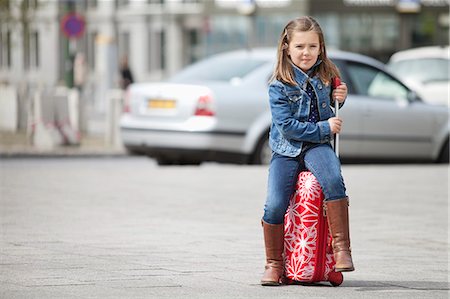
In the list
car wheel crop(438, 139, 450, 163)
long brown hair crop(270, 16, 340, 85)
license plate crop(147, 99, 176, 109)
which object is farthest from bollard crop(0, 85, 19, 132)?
long brown hair crop(270, 16, 340, 85)

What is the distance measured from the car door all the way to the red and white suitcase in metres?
10.8

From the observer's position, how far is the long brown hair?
7527mm

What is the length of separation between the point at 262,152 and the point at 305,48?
10125mm

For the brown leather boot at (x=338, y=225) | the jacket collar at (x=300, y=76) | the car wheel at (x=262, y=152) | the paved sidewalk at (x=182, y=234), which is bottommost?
the car wheel at (x=262, y=152)

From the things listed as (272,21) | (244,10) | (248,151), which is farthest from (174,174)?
(272,21)

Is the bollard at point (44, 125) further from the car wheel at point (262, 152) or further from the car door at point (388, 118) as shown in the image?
the car door at point (388, 118)

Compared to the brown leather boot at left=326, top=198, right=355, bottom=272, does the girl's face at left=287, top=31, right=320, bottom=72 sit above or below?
above

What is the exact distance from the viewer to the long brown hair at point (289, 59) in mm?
7527

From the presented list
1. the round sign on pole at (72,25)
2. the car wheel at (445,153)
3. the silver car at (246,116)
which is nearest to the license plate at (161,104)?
the silver car at (246,116)

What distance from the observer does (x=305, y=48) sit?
7531mm

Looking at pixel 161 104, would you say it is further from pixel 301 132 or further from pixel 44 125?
pixel 301 132

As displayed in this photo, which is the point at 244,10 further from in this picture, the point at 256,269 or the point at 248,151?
the point at 256,269

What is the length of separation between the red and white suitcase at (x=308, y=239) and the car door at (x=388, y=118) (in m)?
10.8

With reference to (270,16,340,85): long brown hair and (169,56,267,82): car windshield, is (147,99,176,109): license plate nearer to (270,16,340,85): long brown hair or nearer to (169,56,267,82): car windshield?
(169,56,267,82): car windshield
